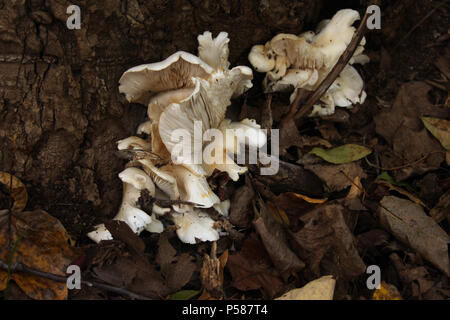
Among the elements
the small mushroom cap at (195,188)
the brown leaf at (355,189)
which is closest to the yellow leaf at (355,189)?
the brown leaf at (355,189)

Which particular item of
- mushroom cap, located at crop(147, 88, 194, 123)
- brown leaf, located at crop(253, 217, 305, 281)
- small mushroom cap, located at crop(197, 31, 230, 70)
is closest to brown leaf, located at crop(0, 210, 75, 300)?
mushroom cap, located at crop(147, 88, 194, 123)

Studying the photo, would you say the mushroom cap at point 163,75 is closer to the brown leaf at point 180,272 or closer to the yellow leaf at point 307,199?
the yellow leaf at point 307,199

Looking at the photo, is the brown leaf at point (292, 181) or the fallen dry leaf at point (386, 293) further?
the brown leaf at point (292, 181)

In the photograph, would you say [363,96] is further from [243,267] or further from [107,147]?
[107,147]

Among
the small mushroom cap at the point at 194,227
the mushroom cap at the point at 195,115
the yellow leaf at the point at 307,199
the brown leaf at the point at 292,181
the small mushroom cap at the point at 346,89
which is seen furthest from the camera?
the small mushroom cap at the point at 346,89

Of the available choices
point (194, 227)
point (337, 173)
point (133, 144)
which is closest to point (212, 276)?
point (194, 227)

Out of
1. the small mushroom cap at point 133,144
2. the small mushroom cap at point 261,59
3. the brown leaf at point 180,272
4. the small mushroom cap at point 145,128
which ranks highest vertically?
the small mushroom cap at point 261,59

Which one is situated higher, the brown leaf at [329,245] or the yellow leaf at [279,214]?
the yellow leaf at [279,214]
